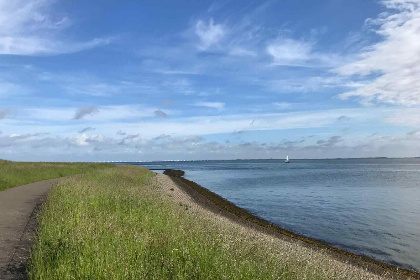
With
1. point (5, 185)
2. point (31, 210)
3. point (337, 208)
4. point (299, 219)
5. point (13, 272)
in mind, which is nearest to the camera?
point (13, 272)

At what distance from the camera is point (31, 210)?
14.3m

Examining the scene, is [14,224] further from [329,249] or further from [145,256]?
[329,249]

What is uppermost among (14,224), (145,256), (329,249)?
(145,256)

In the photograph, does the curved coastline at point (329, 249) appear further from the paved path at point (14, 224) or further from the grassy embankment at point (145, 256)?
the paved path at point (14, 224)

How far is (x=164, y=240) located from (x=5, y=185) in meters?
20.9

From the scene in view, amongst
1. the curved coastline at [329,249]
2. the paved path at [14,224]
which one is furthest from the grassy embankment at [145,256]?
the curved coastline at [329,249]

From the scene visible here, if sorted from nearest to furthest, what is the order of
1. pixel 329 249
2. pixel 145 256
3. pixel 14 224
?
1. pixel 145 256
2. pixel 14 224
3. pixel 329 249

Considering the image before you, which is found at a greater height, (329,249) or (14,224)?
(14,224)

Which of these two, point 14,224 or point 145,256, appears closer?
point 145,256

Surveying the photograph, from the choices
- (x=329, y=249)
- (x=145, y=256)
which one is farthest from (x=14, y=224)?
(x=329, y=249)

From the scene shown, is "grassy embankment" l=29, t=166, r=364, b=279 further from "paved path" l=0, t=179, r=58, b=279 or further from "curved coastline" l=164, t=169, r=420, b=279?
"curved coastline" l=164, t=169, r=420, b=279

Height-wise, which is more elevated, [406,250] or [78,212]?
[78,212]

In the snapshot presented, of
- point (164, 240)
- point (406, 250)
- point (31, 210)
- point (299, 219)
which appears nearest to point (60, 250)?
point (164, 240)

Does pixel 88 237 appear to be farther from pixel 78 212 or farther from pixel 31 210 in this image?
pixel 31 210
